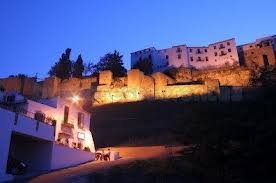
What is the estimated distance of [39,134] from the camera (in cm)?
2712

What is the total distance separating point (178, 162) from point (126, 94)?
43093mm

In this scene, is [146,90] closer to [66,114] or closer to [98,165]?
[66,114]

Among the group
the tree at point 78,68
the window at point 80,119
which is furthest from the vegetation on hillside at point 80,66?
the window at point 80,119

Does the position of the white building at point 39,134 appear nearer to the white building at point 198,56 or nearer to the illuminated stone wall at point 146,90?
the illuminated stone wall at point 146,90

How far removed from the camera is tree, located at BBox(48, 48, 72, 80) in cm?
7156

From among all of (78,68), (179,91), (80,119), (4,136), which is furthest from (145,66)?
(4,136)

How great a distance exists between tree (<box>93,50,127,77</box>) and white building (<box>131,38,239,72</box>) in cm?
955

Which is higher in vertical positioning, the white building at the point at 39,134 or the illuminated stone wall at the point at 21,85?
the illuminated stone wall at the point at 21,85

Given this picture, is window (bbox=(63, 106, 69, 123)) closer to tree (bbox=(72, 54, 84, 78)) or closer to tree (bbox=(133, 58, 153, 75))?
tree (bbox=(72, 54, 84, 78))

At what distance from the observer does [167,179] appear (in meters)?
19.1

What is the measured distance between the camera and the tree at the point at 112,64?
71494 millimetres

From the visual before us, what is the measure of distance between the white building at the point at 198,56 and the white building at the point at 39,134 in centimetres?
4703

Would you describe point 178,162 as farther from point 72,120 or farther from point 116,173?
point 72,120

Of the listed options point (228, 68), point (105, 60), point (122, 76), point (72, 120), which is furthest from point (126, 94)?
point (72, 120)
